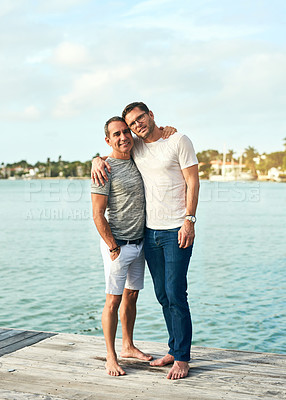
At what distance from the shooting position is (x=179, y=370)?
11.7 ft

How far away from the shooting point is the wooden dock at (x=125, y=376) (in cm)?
325

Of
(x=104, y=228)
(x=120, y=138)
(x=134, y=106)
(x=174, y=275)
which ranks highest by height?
(x=134, y=106)

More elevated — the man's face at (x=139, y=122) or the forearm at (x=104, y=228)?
the man's face at (x=139, y=122)

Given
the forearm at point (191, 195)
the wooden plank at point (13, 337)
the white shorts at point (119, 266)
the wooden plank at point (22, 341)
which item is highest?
the forearm at point (191, 195)

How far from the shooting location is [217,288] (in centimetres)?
1125

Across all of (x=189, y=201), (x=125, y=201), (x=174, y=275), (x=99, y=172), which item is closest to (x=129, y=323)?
(x=174, y=275)

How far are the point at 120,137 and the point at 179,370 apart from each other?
65.5 inches

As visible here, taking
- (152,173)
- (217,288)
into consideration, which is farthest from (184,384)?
(217,288)

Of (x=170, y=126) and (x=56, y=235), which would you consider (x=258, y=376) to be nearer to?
(x=170, y=126)

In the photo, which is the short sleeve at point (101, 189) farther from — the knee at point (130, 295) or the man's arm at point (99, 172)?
the knee at point (130, 295)

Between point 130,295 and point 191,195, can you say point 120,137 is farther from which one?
point 130,295

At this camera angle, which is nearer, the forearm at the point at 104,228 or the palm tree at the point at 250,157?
the forearm at the point at 104,228

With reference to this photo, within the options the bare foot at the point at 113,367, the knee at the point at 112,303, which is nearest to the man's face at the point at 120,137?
the knee at the point at 112,303

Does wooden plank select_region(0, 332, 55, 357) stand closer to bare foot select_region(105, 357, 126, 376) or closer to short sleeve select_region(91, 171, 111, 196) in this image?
bare foot select_region(105, 357, 126, 376)
